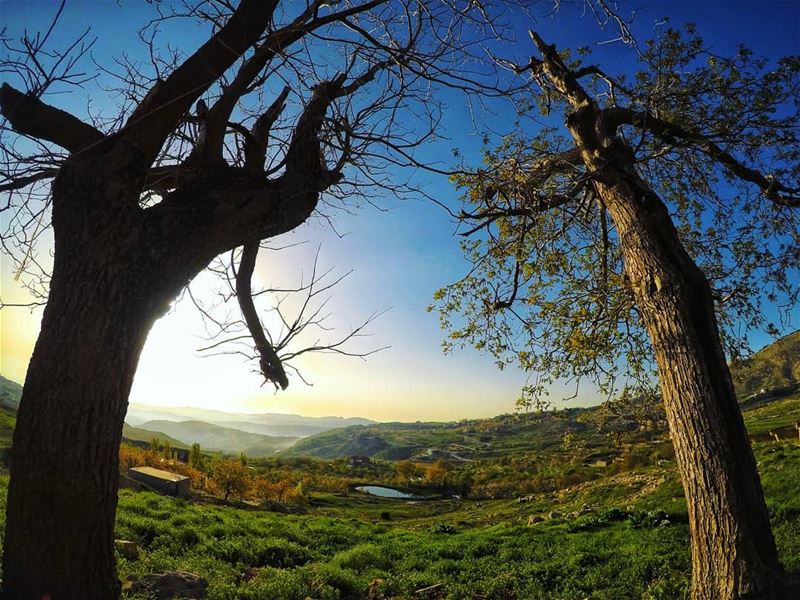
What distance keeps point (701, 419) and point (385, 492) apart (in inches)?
4921

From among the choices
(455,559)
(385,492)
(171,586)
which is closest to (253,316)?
(171,586)

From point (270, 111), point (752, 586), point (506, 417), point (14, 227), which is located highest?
point (270, 111)

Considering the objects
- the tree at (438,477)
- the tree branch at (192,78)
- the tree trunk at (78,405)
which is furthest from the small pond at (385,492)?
the tree branch at (192,78)

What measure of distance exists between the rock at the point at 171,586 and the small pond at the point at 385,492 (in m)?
107

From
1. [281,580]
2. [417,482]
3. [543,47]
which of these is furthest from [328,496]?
[543,47]

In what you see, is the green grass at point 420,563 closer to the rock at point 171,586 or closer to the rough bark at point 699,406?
the rock at point 171,586

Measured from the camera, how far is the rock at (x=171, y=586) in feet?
20.3

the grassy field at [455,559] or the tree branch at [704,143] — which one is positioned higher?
the tree branch at [704,143]

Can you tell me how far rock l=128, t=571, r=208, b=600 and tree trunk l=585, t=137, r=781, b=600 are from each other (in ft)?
20.9

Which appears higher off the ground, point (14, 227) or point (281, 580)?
point (14, 227)

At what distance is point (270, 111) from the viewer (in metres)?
4.14

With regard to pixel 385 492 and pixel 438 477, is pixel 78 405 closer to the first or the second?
pixel 385 492

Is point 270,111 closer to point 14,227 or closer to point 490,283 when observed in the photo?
point 14,227

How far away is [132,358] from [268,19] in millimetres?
2726
